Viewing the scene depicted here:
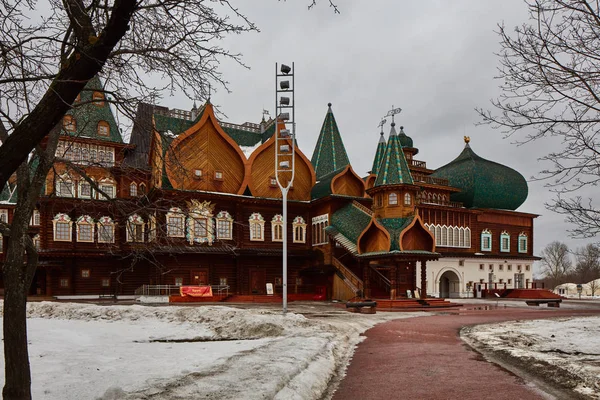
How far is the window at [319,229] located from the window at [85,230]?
14.8 metres

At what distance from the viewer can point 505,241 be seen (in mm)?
46562

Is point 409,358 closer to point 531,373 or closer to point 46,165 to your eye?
point 531,373

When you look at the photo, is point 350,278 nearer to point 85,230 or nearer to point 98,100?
point 85,230

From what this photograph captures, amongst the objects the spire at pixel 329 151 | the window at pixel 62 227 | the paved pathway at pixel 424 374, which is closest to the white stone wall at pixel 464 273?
the spire at pixel 329 151

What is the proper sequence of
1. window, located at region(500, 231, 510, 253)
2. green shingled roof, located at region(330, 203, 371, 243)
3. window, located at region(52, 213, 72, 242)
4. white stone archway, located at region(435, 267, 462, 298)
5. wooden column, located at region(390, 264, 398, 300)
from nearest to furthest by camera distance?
1. wooden column, located at region(390, 264, 398, 300)
2. window, located at region(52, 213, 72, 242)
3. green shingled roof, located at region(330, 203, 371, 243)
4. white stone archway, located at region(435, 267, 462, 298)
5. window, located at region(500, 231, 510, 253)

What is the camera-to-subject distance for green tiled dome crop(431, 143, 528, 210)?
45.0m

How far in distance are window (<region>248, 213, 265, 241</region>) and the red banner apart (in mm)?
6061

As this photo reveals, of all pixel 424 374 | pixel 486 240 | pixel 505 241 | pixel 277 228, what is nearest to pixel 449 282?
pixel 486 240

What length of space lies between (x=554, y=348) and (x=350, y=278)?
2020 centimetres

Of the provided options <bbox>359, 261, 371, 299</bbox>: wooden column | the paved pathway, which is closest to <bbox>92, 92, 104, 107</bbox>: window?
the paved pathway

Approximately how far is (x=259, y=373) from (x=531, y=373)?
191 inches

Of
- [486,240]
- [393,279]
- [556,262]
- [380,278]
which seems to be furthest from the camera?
[556,262]

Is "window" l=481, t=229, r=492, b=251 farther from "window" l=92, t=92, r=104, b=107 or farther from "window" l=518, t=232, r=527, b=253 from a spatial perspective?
"window" l=92, t=92, r=104, b=107

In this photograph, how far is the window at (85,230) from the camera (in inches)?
1273
